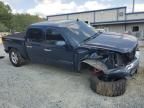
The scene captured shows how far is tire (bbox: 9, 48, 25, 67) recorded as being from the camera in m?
7.73

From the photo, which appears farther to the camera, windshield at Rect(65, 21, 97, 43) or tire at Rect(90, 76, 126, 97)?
windshield at Rect(65, 21, 97, 43)

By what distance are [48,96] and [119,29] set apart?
23.5m

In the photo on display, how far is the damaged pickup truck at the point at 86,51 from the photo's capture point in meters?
4.76

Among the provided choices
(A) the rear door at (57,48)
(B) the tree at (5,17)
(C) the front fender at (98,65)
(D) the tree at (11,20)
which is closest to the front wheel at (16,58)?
(A) the rear door at (57,48)

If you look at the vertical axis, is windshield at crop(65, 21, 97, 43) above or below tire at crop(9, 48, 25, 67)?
above

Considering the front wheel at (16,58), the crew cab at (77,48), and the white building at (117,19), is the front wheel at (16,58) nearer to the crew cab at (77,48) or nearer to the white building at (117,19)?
the crew cab at (77,48)

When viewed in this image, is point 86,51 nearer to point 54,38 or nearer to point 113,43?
point 113,43

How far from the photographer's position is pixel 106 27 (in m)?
27.7

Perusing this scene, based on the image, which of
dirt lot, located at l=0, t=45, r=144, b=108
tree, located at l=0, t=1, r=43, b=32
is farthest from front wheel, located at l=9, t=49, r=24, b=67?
tree, located at l=0, t=1, r=43, b=32

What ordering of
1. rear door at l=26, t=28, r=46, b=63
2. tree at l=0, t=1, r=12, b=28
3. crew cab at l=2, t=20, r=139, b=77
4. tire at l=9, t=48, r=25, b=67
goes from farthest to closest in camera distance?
tree at l=0, t=1, r=12, b=28 → tire at l=9, t=48, r=25, b=67 → rear door at l=26, t=28, r=46, b=63 → crew cab at l=2, t=20, r=139, b=77

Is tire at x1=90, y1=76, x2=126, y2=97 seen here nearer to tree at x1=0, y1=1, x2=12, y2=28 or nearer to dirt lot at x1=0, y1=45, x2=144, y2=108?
dirt lot at x1=0, y1=45, x2=144, y2=108

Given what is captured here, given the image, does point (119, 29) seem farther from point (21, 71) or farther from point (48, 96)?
point (48, 96)

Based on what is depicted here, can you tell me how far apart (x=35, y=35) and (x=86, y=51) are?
2.35 m

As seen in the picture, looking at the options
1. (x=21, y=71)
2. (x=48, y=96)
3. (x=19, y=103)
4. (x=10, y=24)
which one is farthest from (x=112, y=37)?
(x=10, y=24)
